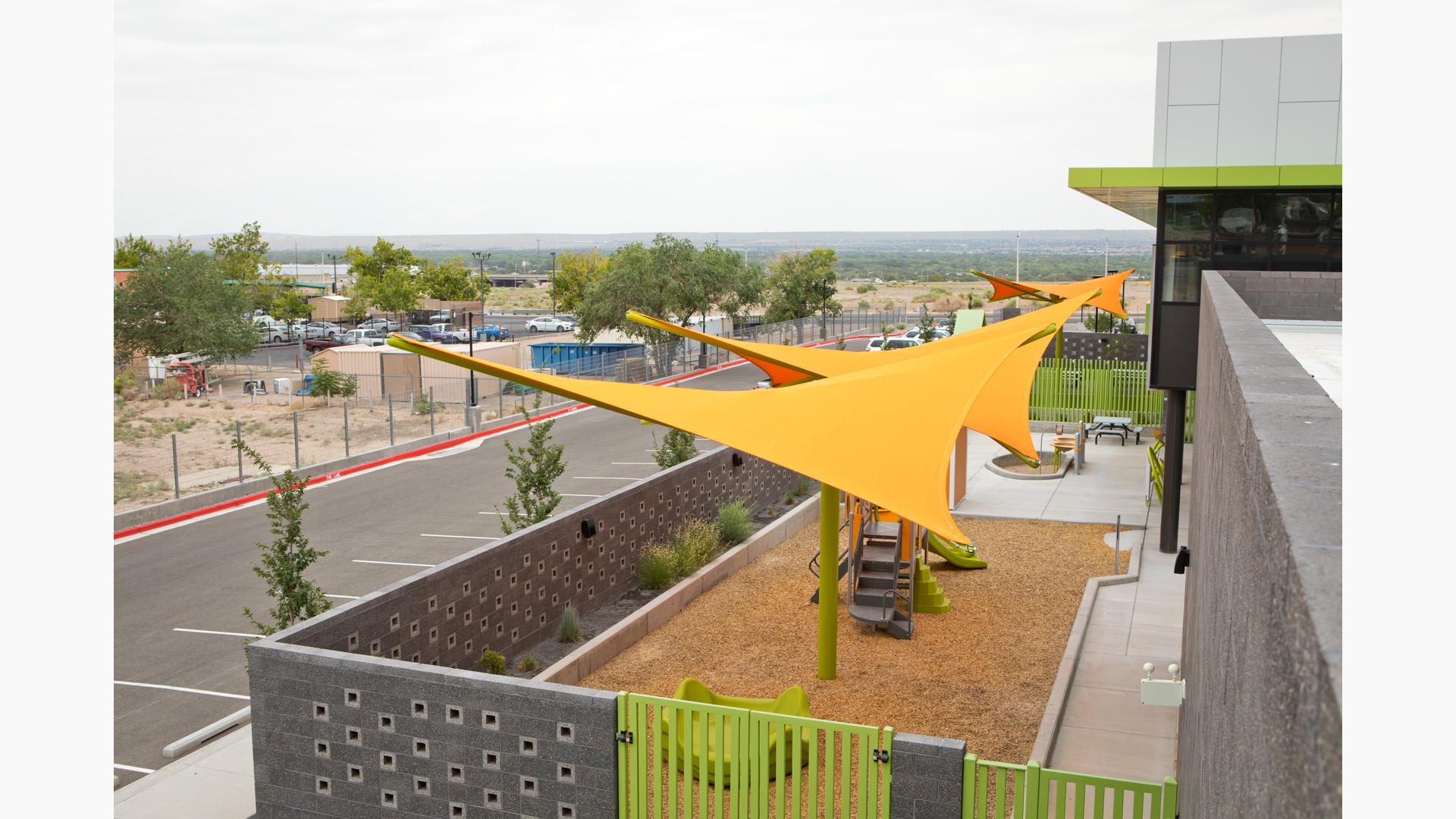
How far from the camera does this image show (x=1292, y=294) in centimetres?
1448

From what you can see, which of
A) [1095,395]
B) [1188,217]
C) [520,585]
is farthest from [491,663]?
[1095,395]

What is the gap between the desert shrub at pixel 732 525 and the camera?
1922 cm

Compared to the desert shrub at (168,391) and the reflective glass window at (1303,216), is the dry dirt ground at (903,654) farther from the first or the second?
the desert shrub at (168,391)

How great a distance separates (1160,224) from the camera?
59.7ft

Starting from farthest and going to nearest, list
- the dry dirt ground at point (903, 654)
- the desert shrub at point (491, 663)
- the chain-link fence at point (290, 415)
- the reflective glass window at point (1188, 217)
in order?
the chain-link fence at point (290, 415) → the reflective glass window at point (1188, 217) → the desert shrub at point (491, 663) → the dry dirt ground at point (903, 654)

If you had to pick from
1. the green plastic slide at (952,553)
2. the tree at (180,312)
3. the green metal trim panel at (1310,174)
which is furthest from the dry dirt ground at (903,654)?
the tree at (180,312)

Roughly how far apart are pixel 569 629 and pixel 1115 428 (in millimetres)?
22474

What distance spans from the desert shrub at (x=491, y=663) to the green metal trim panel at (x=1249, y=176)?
12984mm

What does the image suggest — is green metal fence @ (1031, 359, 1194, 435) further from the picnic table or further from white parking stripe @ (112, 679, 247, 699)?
white parking stripe @ (112, 679, 247, 699)

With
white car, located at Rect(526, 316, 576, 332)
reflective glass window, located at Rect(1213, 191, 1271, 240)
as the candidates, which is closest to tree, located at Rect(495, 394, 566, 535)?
reflective glass window, located at Rect(1213, 191, 1271, 240)

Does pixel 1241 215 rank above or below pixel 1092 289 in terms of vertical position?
above

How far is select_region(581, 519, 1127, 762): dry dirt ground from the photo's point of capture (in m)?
12.2

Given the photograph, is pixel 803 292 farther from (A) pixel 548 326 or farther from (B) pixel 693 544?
(B) pixel 693 544

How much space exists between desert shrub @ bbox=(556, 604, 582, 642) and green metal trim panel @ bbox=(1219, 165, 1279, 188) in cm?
1190
